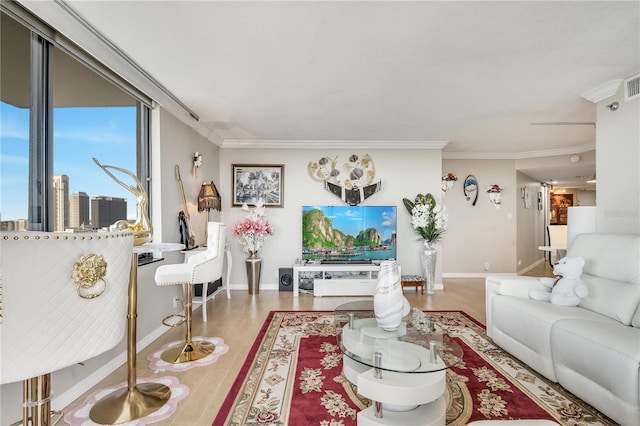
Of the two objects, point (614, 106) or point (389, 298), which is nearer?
point (389, 298)

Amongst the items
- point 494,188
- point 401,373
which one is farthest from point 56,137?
point 494,188

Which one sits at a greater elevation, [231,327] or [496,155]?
[496,155]

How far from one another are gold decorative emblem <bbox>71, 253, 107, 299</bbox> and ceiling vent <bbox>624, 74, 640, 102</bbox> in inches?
163

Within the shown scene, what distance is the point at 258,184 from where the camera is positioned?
5.30 m

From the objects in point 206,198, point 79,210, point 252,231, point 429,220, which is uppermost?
point 206,198

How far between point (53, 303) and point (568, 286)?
129 inches

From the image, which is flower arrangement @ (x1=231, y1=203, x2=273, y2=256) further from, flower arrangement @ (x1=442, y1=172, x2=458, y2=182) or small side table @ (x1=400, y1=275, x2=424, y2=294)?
flower arrangement @ (x1=442, y1=172, x2=458, y2=182)

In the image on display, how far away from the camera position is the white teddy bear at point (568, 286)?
8.18 ft

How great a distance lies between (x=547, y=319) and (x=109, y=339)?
2704 millimetres

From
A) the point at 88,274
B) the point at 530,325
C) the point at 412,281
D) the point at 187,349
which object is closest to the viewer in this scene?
the point at 88,274

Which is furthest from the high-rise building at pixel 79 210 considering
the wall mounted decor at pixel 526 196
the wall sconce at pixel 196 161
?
the wall mounted decor at pixel 526 196

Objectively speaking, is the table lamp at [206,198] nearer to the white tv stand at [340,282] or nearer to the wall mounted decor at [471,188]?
the white tv stand at [340,282]

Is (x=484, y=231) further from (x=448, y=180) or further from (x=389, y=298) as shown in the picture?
(x=389, y=298)

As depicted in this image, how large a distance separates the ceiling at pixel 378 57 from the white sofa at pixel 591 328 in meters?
1.53
